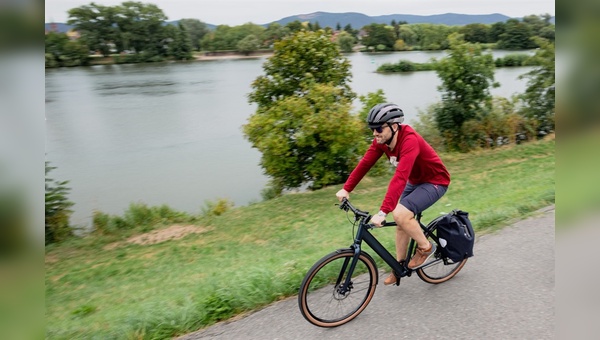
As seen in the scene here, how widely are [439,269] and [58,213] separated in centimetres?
1387

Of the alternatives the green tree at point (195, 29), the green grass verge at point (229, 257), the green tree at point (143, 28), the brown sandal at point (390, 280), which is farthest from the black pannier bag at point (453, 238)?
the green tree at point (195, 29)

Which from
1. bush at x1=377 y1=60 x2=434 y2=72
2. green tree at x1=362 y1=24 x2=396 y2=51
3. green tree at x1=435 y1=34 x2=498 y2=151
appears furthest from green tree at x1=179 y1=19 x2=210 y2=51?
green tree at x1=435 y1=34 x2=498 y2=151

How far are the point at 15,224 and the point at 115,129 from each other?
1361 inches

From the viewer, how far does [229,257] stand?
9.85m

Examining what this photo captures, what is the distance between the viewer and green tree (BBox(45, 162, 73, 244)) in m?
13.9

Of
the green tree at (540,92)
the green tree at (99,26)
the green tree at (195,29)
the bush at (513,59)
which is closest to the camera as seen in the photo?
the green tree at (99,26)

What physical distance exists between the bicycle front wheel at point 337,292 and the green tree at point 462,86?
70.1ft

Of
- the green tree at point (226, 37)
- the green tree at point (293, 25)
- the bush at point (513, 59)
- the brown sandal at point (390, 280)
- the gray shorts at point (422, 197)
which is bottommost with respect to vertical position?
the brown sandal at point (390, 280)

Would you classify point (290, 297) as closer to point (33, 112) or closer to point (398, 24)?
point (33, 112)

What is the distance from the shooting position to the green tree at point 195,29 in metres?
34.9

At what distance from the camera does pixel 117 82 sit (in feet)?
133

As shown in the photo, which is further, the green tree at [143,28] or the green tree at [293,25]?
the green tree at [143,28]

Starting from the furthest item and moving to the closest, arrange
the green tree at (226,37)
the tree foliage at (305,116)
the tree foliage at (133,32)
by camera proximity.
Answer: the green tree at (226,37) → the tree foliage at (133,32) → the tree foliage at (305,116)

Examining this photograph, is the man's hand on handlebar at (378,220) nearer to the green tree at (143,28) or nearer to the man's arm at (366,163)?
the man's arm at (366,163)
